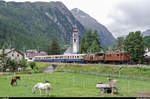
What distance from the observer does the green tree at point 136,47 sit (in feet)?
197

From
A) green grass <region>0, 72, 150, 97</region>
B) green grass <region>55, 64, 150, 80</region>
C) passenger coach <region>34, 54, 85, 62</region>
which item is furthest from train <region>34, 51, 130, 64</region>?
green grass <region>0, 72, 150, 97</region>

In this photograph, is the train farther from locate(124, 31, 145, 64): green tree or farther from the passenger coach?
locate(124, 31, 145, 64): green tree

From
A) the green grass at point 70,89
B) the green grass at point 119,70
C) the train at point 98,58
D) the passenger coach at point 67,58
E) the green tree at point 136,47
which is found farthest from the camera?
the passenger coach at point 67,58

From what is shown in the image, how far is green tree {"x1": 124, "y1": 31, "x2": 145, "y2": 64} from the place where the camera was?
5994cm

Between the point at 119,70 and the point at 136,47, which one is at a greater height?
the point at 136,47

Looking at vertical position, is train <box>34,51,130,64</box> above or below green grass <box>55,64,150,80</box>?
above

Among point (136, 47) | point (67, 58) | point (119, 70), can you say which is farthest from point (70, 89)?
point (67, 58)

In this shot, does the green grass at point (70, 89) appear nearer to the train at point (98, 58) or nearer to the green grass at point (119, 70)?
the green grass at point (119, 70)

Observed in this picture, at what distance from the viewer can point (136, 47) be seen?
59781 millimetres

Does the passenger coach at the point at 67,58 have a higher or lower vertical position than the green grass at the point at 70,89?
higher

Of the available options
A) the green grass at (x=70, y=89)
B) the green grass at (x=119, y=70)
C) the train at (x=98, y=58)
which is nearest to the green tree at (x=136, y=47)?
the train at (x=98, y=58)

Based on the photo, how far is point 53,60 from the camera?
8644cm

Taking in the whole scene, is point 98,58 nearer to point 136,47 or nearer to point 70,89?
point 136,47

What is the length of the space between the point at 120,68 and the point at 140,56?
11.8 metres
